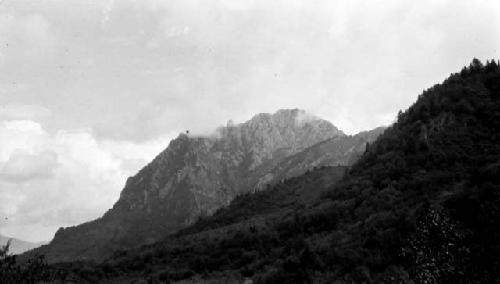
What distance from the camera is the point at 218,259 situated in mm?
74875

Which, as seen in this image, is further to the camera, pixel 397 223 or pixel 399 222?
pixel 397 223

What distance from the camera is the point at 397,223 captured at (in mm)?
51531

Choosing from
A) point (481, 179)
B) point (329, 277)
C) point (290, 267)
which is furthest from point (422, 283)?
point (481, 179)

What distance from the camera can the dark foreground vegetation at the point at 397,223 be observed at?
13.2 metres

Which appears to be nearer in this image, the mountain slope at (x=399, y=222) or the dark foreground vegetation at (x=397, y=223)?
the mountain slope at (x=399, y=222)

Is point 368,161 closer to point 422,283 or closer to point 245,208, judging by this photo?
point 245,208

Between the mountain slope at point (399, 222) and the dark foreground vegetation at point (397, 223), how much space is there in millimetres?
66

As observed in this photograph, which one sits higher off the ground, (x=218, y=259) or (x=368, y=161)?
(x=368, y=161)

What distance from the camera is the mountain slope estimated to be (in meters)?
13.1

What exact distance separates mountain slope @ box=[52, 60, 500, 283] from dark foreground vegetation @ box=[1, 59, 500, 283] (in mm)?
66

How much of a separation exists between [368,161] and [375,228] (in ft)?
182

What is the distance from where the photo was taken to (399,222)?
167ft

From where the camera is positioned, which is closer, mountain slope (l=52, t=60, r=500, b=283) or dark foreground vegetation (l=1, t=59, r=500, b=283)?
mountain slope (l=52, t=60, r=500, b=283)

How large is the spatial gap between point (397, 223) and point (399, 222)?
0.53 metres
